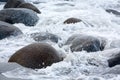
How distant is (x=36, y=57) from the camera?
6254 millimetres

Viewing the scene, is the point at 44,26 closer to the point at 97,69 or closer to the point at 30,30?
the point at 30,30

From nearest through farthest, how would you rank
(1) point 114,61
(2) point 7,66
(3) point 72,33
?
(2) point 7,66, (1) point 114,61, (3) point 72,33

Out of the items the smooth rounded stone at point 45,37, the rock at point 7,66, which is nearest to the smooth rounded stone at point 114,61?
the rock at point 7,66

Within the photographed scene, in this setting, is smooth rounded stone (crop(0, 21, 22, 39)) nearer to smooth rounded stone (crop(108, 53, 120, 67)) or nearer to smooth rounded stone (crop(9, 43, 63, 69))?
smooth rounded stone (crop(9, 43, 63, 69))

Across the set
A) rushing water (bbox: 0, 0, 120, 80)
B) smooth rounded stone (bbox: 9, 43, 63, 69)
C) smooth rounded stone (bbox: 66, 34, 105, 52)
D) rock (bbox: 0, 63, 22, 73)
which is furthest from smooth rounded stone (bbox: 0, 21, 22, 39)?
rock (bbox: 0, 63, 22, 73)

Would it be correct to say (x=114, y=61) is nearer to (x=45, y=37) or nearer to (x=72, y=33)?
(x=45, y=37)

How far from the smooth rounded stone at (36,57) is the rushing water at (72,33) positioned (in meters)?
0.16

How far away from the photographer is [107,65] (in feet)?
21.0

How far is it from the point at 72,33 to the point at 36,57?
10.0ft

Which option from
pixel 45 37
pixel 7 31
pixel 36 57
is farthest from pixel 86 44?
pixel 7 31

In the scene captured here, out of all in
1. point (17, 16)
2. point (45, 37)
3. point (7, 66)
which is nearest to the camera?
point (7, 66)

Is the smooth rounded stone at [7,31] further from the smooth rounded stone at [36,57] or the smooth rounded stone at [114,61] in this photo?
the smooth rounded stone at [114,61]

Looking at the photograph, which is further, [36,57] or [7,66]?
[36,57]

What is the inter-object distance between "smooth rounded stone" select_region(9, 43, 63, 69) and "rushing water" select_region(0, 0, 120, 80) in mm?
159
